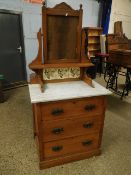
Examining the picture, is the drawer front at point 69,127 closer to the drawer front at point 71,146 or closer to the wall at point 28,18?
the drawer front at point 71,146

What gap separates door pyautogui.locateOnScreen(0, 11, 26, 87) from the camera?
11.6 feet

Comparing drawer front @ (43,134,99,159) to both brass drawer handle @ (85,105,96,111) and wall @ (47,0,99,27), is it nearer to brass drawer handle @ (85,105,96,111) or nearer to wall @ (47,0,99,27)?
brass drawer handle @ (85,105,96,111)

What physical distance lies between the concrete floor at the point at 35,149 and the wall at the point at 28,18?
1707 mm

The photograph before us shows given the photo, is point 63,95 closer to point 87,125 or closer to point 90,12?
point 87,125

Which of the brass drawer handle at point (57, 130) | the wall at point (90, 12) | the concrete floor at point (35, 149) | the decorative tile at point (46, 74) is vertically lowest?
the concrete floor at point (35, 149)

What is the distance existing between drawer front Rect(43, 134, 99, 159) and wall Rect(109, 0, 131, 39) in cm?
526

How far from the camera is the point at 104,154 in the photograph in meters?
1.87

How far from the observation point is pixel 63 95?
1.42 metres

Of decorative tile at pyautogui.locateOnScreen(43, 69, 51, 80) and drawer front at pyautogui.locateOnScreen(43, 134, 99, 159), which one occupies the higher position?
decorative tile at pyautogui.locateOnScreen(43, 69, 51, 80)

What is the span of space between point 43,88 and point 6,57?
8.43ft

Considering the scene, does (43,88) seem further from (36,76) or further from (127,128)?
(127,128)

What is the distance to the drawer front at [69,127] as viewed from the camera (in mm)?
1483

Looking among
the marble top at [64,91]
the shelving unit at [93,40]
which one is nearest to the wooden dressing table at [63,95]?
the marble top at [64,91]

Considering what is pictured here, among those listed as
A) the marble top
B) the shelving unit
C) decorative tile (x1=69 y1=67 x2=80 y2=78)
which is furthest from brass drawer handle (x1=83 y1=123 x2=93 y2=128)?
the shelving unit
